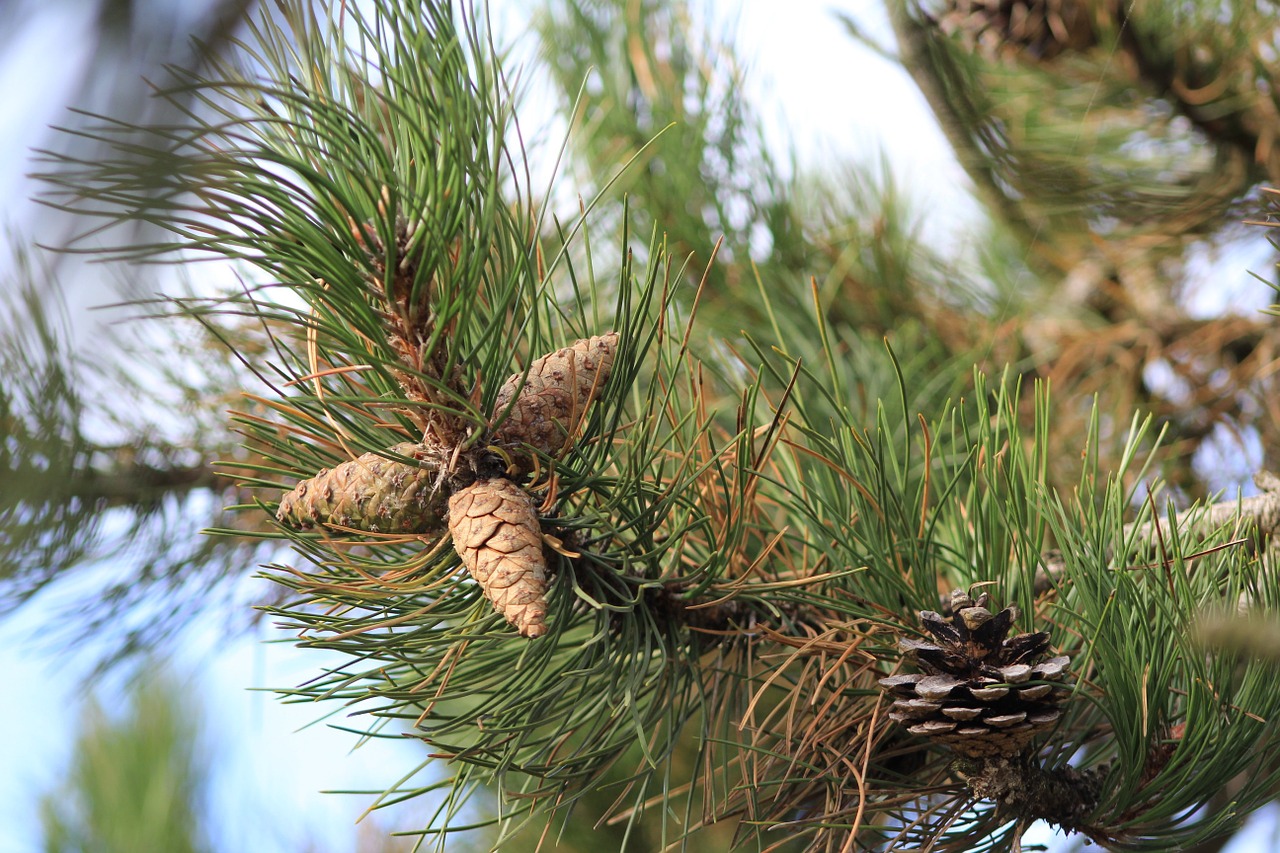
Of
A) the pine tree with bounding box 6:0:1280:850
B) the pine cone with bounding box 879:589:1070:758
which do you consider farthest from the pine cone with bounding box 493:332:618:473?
the pine cone with bounding box 879:589:1070:758

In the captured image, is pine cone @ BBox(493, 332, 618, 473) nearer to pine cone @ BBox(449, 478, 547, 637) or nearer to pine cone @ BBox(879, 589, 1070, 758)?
pine cone @ BBox(449, 478, 547, 637)

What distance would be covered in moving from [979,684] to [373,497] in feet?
0.72

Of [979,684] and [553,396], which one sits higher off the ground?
[553,396]

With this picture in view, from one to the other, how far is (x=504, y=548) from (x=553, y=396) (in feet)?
0.19

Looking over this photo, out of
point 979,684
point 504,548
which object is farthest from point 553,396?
point 979,684

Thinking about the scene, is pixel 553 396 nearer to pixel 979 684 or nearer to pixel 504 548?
pixel 504 548

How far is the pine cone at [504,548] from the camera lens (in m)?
0.33

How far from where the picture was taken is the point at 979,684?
357 mm

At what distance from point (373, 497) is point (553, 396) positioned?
0.23 ft

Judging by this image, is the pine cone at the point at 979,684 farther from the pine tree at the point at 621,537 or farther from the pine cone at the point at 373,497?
the pine cone at the point at 373,497

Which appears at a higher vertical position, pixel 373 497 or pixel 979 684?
pixel 373 497

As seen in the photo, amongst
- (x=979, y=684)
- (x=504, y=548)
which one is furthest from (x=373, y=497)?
(x=979, y=684)

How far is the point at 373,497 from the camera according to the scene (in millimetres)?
355

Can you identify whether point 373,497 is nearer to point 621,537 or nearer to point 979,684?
point 621,537
